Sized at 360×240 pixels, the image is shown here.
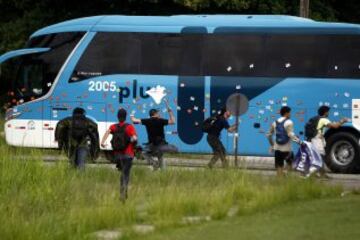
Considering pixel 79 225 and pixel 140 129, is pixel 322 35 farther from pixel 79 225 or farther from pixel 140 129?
pixel 79 225

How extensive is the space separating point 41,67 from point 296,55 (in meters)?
7.06

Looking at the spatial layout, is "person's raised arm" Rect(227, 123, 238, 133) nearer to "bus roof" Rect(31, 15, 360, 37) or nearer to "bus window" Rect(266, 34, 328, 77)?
"bus window" Rect(266, 34, 328, 77)

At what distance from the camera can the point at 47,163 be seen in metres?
17.5

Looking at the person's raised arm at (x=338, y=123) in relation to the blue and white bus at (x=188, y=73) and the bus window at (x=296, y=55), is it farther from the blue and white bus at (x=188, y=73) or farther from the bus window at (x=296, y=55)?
the bus window at (x=296, y=55)

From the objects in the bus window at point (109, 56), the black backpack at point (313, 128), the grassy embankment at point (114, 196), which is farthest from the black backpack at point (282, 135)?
the bus window at point (109, 56)

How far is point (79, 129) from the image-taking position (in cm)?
1945

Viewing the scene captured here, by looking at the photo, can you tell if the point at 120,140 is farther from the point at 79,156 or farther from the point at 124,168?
the point at 79,156

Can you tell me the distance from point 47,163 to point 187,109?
8.05 meters

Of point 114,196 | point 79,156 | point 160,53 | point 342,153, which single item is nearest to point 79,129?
point 79,156

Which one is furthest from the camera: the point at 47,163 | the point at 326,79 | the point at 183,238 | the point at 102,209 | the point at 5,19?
the point at 5,19

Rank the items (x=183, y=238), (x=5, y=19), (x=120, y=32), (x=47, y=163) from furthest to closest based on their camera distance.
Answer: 1. (x=5, y=19)
2. (x=120, y=32)
3. (x=47, y=163)
4. (x=183, y=238)

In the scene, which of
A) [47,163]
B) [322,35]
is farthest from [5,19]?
[47,163]

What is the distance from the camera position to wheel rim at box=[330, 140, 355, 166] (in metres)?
23.9

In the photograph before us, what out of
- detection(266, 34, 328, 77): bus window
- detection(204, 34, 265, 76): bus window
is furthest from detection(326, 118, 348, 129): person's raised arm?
detection(204, 34, 265, 76): bus window
